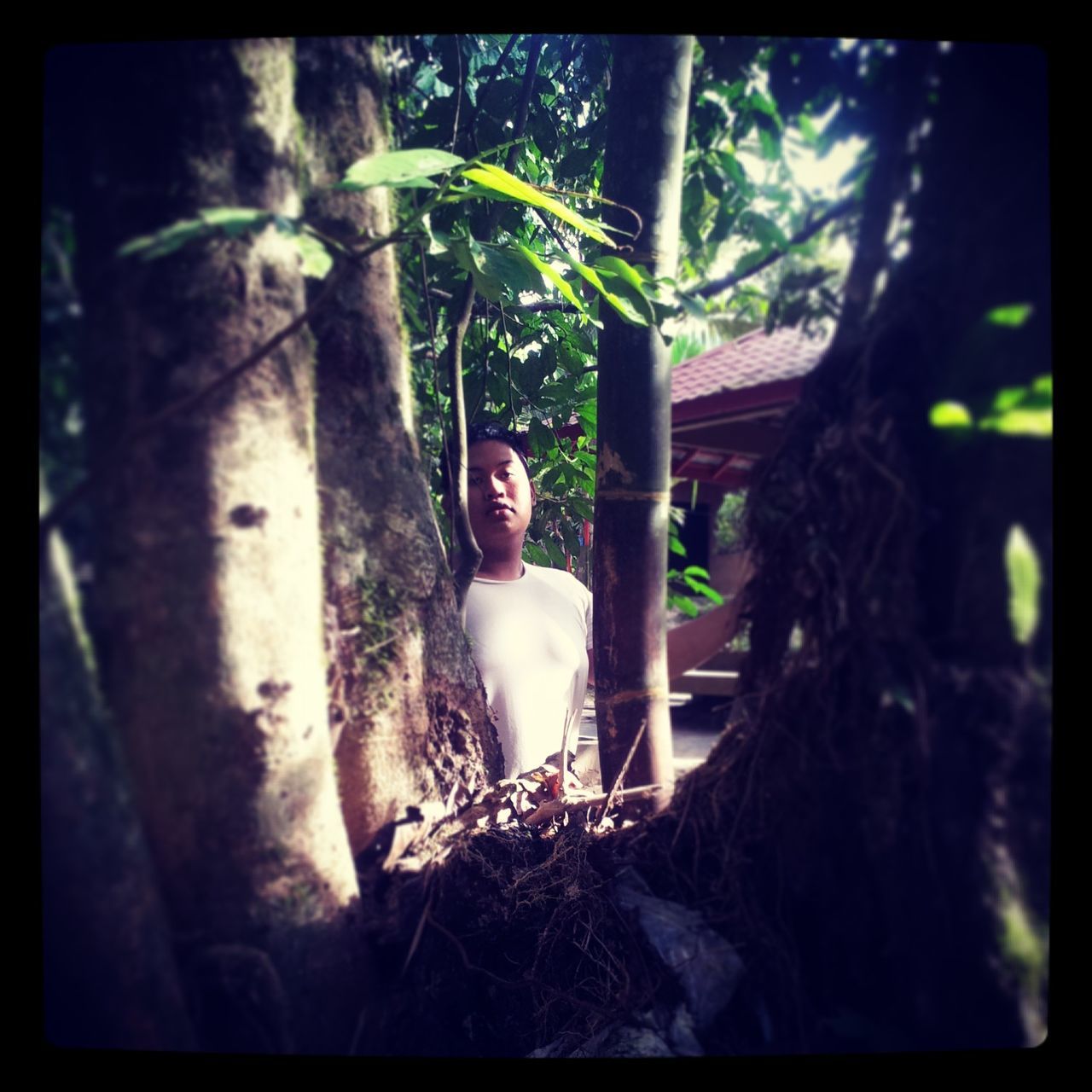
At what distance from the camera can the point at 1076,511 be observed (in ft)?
3.48

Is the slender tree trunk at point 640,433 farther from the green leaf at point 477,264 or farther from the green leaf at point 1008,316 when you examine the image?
the green leaf at point 1008,316

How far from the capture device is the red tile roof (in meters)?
0.94

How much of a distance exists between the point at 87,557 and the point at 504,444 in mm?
702

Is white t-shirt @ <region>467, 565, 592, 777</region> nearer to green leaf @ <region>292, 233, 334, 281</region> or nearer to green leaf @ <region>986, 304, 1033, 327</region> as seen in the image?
green leaf @ <region>292, 233, 334, 281</region>

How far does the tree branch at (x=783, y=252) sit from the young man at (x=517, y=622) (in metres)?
0.46

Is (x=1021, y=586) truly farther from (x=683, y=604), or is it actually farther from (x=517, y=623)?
(x=517, y=623)

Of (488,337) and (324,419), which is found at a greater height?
(488,337)

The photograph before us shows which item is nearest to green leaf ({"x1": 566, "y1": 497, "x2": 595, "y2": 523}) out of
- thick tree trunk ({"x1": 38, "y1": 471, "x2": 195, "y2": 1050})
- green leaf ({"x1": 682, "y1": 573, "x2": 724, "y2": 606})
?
green leaf ({"x1": 682, "y1": 573, "x2": 724, "y2": 606})

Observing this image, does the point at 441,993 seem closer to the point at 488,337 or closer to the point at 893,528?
the point at 893,528

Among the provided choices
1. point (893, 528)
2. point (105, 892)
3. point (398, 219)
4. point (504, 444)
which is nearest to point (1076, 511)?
point (893, 528)

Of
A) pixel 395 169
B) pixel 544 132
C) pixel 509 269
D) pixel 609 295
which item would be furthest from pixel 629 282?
pixel 544 132

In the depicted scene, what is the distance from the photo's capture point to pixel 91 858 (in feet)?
2.67

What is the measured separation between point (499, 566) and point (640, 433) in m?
0.38

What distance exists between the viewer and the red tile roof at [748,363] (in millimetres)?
937
